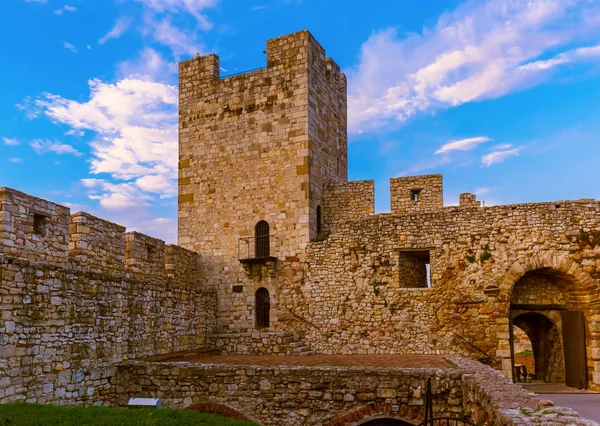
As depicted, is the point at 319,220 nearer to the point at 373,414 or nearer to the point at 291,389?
the point at 291,389

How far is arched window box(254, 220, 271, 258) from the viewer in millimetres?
19094

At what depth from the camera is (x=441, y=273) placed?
54.8 ft

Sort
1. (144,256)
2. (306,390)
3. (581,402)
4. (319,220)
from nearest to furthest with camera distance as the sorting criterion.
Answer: (306,390) → (581,402) → (144,256) → (319,220)

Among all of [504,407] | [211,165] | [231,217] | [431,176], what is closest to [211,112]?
[211,165]

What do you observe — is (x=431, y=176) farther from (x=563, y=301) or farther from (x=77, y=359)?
(x=77, y=359)

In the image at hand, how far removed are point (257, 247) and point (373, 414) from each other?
28.5 feet

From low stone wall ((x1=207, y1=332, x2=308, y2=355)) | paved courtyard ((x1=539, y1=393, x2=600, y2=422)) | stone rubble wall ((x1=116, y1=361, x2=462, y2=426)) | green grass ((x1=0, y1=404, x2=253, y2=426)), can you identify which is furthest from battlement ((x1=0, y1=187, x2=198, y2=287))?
paved courtyard ((x1=539, y1=393, x2=600, y2=422))

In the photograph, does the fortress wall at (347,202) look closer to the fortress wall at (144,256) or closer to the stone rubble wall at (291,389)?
the fortress wall at (144,256)

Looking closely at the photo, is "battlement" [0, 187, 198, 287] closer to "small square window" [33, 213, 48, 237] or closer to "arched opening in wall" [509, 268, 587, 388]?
"small square window" [33, 213, 48, 237]

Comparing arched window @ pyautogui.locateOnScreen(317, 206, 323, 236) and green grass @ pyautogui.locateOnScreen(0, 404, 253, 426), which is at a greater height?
arched window @ pyautogui.locateOnScreen(317, 206, 323, 236)

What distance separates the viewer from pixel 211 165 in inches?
797

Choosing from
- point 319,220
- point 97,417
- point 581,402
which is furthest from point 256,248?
point 581,402

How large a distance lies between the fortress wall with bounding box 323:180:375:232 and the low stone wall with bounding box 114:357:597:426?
23.7 feet

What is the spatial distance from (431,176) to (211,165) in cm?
760
